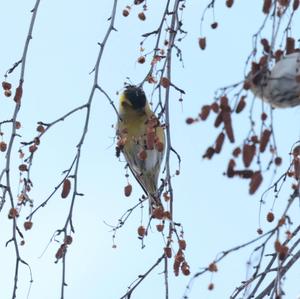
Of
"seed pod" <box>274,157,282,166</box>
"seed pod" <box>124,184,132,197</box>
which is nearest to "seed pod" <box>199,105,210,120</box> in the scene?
"seed pod" <box>274,157,282,166</box>

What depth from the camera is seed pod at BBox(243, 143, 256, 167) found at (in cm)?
255

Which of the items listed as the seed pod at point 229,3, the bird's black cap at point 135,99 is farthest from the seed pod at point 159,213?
the bird's black cap at point 135,99

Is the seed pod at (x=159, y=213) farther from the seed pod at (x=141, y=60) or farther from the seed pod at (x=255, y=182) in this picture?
the seed pod at (x=255, y=182)

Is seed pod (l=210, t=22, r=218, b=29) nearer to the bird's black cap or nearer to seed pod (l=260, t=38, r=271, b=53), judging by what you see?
seed pod (l=260, t=38, r=271, b=53)

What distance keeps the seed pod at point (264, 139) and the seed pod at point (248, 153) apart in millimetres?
25

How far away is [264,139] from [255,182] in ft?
0.45

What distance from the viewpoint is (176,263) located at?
12.3 ft

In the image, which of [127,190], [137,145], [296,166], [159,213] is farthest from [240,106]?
[137,145]

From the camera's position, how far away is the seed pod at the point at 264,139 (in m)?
2.63

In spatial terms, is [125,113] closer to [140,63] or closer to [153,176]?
[153,176]

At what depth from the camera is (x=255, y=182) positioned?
102 inches

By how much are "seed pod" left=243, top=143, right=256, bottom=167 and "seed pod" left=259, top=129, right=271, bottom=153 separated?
25 millimetres

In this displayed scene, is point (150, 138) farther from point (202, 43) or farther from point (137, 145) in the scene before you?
point (137, 145)

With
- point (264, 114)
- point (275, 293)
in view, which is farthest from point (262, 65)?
point (275, 293)
